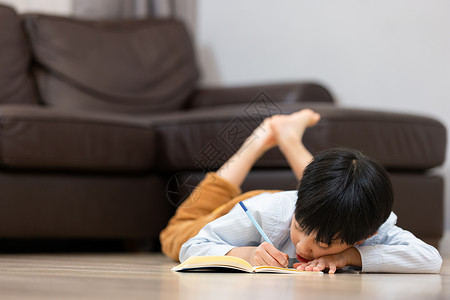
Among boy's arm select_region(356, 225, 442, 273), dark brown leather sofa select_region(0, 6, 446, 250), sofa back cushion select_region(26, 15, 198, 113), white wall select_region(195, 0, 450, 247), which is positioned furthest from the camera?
white wall select_region(195, 0, 450, 247)

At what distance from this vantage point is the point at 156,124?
2184 mm

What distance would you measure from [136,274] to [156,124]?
1.09m

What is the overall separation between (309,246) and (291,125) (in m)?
0.62

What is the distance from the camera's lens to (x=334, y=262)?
1251 millimetres

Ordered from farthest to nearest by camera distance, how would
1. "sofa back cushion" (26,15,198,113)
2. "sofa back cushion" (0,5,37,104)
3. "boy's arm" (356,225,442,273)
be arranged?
"sofa back cushion" (26,15,198,113) < "sofa back cushion" (0,5,37,104) < "boy's arm" (356,225,442,273)

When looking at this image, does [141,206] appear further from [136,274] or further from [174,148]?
[136,274]

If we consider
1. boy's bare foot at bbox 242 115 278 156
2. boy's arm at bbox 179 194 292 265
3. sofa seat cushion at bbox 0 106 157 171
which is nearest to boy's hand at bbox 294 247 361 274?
boy's arm at bbox 179 194 292 265

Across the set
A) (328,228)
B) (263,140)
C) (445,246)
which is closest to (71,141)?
(263,140)

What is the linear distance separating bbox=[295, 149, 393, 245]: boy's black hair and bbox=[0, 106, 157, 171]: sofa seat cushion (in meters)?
0.91

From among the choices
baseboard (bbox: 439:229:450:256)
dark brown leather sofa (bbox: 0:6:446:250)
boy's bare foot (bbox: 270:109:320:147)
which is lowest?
baseboard (bbox: 439:229:450:256)

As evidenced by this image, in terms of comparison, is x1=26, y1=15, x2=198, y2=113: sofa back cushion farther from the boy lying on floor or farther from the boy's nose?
the boy's nose

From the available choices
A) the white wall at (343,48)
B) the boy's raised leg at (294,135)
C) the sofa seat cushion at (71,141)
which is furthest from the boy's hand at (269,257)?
the white wall at (343,48)

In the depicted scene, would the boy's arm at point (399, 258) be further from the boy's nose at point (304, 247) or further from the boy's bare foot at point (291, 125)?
the boy's bare foot at point (291, 125)

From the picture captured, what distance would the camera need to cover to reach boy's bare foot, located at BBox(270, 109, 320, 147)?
177 cm
